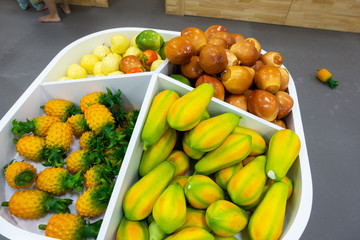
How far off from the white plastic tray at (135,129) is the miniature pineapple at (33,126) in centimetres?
4

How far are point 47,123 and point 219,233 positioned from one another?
0.90 meters

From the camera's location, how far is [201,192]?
2.66 ft

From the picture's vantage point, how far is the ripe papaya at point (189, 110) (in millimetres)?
838

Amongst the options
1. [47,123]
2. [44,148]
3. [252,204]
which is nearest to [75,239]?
[44,148]

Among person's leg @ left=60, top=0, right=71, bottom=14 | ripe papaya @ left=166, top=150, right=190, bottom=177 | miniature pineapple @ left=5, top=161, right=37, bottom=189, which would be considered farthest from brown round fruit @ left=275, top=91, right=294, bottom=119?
person's leg @ left=60, top=0, right=71, bottom=14

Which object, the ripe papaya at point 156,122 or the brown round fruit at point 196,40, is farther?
the brown round fruit at point 196,40

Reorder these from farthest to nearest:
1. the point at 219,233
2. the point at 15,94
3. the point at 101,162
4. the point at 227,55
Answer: the point at 15,94, the point at 227,55, the point at 101,162, the point at 219,233

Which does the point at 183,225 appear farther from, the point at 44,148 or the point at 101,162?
the point at 44,148

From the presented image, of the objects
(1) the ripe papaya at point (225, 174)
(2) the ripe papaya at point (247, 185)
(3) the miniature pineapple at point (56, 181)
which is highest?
(2) the ripe papaya at point (247, 185)

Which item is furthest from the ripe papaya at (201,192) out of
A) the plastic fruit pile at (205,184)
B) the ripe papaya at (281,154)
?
the ripe papaya at (281,154)

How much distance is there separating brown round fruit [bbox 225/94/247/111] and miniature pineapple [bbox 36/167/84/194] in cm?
74

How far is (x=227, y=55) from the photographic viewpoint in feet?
3.68

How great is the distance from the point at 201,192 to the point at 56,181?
0.59 m

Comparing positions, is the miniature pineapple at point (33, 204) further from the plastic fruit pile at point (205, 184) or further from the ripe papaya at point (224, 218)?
the ripe papaya at point (224, 218)
